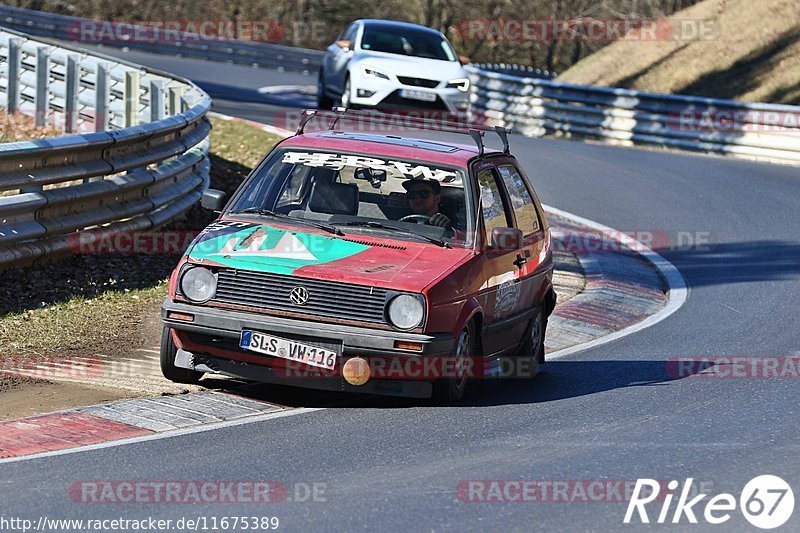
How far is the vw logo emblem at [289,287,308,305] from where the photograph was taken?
796 centimetres

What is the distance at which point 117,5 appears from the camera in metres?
55.2

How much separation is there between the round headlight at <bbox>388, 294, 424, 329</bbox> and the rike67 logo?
5.67 ft

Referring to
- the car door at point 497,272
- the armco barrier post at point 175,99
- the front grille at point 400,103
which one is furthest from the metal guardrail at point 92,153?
the front grille at point 400,103

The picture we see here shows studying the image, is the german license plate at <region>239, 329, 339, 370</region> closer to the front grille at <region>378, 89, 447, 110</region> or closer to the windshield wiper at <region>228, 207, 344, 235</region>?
the windshield wiper at <region>228, 207, 344, 235</region>

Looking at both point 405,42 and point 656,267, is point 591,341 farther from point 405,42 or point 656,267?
point 405,42

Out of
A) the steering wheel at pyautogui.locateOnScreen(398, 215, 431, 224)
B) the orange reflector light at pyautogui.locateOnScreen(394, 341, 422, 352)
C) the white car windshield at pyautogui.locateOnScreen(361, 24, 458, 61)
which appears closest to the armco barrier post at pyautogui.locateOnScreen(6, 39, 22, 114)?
the white car windshield at pyautogui.locateOnScreen(361, 24, 458, 61)

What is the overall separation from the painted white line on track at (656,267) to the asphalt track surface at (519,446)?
6.0 inches

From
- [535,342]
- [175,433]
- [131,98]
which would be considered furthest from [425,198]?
[131,98]

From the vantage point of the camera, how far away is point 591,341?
37.1ft

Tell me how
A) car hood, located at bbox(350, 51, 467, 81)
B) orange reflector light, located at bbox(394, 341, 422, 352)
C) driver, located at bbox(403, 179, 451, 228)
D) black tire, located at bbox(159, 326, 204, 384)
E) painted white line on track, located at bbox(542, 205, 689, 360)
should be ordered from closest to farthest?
1. orange reflector light, located at bbox(394, 341, 422, 352)
2. black tire, located at bbox(159, 326, 204, 384)
3. driver, located at bbox(403, 179, 451, 228)
4. painted white line on track, located at bbox(542, 205, 689, 360)
5. car hood, located at bbox(350, 51, 467, 81)

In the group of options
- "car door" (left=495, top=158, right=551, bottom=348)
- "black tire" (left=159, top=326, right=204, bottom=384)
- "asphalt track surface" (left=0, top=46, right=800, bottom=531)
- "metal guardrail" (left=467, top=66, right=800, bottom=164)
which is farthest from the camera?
"metal guardrail" (left=467, top=66, right=800, bottom=164)

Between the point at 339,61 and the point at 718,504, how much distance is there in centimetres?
1814

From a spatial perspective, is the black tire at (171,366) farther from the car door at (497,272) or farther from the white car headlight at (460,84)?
the white car headlight at (460,84)

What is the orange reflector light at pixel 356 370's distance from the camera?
7.89 m
